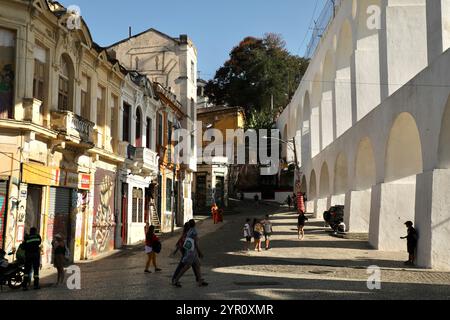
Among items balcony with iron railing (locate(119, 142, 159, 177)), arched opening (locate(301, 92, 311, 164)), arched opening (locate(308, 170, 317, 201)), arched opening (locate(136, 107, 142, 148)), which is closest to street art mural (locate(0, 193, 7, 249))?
balcony with iron railing (locate(119, 142, 159, 177))

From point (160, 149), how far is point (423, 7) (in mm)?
16364

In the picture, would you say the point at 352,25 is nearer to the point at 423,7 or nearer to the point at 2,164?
the point at 423,7

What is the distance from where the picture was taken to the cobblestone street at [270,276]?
10.6 meters

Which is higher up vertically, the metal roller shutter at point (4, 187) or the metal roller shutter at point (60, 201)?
the metal roller shutter at point (4, 187)

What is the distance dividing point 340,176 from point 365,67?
8.08m

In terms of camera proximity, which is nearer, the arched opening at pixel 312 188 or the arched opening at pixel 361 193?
the arched opening at pixel 361 193

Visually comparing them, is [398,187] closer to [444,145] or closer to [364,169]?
[444,145]

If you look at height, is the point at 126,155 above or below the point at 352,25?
below

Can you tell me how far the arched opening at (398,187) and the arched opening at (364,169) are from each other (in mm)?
4951

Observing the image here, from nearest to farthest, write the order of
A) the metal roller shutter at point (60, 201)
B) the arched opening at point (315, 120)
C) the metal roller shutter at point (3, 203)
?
the metal roller shutter at point (3, 203)
the metal roller shutter at point (60, 201)
the arched opening at point (315, 120)

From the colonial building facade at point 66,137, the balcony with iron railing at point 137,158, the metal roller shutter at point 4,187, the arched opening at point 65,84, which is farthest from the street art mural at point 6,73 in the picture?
the balcony with iron railing at point 137,158

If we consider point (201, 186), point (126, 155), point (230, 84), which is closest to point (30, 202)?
point (126, 155)

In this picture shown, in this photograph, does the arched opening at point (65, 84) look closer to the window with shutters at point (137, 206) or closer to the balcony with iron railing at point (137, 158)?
the balcony with iron railing at point (137, 158)

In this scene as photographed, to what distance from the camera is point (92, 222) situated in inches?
788
